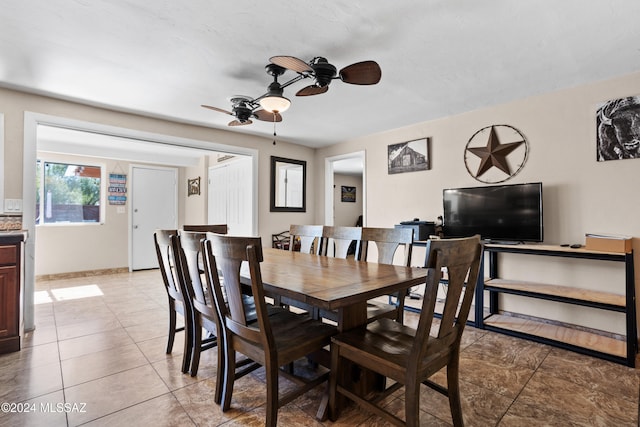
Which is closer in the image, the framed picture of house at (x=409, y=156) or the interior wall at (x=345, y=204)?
the framed picture of house at (x=409, y=156)

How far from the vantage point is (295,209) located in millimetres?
5301

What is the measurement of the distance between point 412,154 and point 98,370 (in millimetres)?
3889

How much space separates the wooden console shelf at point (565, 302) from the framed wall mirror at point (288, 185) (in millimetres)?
3040

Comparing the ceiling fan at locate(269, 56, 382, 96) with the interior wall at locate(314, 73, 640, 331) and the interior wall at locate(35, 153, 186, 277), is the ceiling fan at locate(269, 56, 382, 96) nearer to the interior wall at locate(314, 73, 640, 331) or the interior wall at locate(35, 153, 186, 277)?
the interior wall at locate(314, 73, 640, 331)

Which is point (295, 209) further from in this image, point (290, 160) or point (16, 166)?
point (16, 166)

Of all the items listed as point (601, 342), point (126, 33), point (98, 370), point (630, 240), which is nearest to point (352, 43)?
point (126, 33)

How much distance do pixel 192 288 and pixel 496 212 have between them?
9.56ft

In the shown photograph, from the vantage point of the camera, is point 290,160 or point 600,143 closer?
point 600,143

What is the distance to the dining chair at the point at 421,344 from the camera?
1.25 metres

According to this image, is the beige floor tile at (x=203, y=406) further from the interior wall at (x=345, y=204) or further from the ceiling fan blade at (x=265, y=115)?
the interior wall at (x=345, y=204)

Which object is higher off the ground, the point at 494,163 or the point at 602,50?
the point at 602,50

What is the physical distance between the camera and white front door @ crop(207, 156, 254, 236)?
5039 mm

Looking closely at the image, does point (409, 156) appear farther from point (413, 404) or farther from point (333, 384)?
point (413, 404)

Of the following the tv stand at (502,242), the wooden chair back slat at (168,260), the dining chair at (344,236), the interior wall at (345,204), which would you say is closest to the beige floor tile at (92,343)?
the wooden chair back slat at (168,260)
